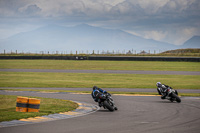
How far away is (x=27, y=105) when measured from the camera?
1816cm

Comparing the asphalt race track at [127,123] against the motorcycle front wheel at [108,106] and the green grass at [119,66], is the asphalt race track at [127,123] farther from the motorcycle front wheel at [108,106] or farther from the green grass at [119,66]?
the green grass at [119,66]

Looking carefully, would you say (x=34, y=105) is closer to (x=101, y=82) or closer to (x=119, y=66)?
(x=101, y=82)

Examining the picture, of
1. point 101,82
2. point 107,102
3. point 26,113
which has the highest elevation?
point 107,102

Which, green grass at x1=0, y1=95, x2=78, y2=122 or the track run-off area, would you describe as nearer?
the track run-off area

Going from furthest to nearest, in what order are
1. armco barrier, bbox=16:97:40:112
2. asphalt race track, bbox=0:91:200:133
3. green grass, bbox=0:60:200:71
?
green grass, bbox=0:60:200:71, armco barrier, bbox=16:97:40:112, asphalt race track, bbox=0:91:200:133

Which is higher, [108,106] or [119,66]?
[119,66]

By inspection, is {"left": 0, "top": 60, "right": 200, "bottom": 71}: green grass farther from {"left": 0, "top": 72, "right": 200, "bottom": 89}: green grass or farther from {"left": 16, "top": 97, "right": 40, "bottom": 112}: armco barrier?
{"left": 16, "top": 97, "right": 40, "bottom": 112}: armco barrier

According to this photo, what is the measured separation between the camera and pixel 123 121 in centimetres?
1559

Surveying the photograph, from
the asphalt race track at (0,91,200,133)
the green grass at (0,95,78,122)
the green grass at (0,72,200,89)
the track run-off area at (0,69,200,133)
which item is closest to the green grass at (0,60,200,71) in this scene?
the green grass at (0,72,200,89)

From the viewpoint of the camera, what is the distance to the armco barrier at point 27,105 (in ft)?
59.2

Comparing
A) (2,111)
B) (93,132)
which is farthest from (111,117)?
(2,111)

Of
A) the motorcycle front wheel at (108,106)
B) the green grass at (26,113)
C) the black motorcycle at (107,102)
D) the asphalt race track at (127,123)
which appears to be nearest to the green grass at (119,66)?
the green grass at (26,113)

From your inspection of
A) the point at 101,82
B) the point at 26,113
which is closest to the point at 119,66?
the point at 101,82

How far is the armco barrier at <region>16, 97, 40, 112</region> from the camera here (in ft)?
59.2
